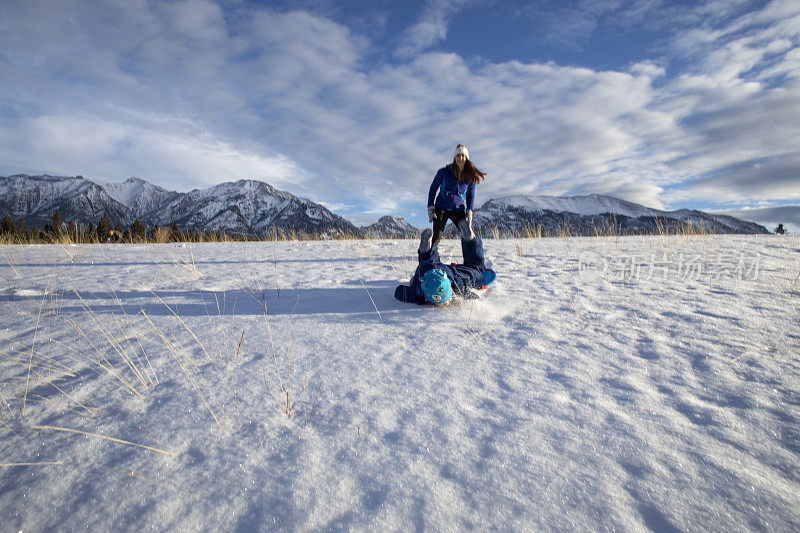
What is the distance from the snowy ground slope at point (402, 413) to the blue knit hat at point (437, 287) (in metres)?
0.16

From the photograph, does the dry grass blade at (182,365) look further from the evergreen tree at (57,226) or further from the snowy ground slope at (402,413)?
the evergreen tree at (57,226)

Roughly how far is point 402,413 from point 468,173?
13.2ft

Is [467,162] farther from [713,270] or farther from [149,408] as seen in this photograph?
[149,408]

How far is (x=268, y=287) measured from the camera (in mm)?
4305

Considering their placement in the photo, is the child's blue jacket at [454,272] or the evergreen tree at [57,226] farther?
the evergreen tree at [57,226]

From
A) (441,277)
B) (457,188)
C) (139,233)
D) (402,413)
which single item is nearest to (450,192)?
(457,188)

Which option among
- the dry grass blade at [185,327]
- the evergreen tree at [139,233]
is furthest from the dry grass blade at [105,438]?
the evergreen tree at [139,233]

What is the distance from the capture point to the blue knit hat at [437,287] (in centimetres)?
330

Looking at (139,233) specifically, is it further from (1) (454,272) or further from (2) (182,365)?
(1) (454,272)

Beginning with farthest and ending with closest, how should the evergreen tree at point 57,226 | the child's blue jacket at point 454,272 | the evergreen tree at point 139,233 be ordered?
the evergreen tree at point 57,226 → the evergreen tree at point 139,233 → the child's blue jacket at point 454,272

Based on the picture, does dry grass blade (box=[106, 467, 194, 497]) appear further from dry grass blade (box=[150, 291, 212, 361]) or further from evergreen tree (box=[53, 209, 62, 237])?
evergreen tree (box=[53, 209, 62, 237])

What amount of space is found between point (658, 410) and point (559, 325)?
3.96 feet

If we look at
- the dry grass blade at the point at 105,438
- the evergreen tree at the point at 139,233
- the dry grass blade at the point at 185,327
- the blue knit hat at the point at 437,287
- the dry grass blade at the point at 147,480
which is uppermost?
the evergreen tree at the point at 139,233

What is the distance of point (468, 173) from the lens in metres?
4.86
